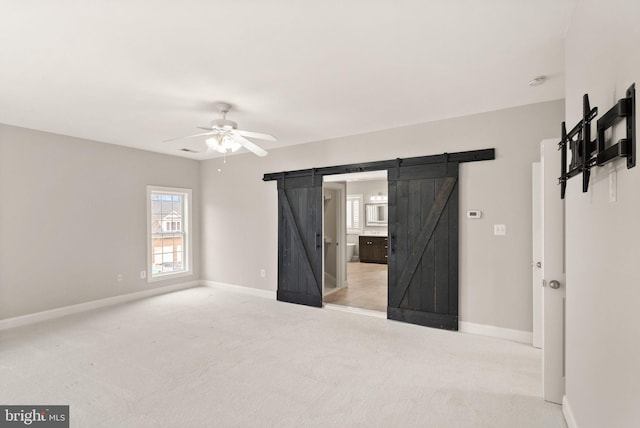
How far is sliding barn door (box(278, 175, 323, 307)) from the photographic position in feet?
17.2

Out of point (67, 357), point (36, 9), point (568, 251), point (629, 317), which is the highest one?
point (36, 9)

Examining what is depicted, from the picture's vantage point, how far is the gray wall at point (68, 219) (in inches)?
169

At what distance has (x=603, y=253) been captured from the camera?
151 centimetres

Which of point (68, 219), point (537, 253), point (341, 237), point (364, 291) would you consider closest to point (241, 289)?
point (341, 237)

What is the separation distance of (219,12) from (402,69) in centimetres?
155

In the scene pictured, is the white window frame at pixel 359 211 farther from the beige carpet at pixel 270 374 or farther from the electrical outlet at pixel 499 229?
the electrical outlet at pixel 499 229

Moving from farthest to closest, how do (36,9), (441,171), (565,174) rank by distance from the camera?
(441,171) < (565,174) < (36,9)

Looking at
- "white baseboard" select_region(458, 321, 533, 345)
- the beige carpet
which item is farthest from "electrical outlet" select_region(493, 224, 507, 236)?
the beige carpet

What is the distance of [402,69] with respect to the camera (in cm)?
277

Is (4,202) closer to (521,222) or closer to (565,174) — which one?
(565,174)

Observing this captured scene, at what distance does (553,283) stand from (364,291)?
386 cm

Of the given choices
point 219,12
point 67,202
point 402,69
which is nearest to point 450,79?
point 402,69

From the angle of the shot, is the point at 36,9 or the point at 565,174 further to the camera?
the point at 565,174

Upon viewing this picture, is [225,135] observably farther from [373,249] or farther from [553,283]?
[373,249]
